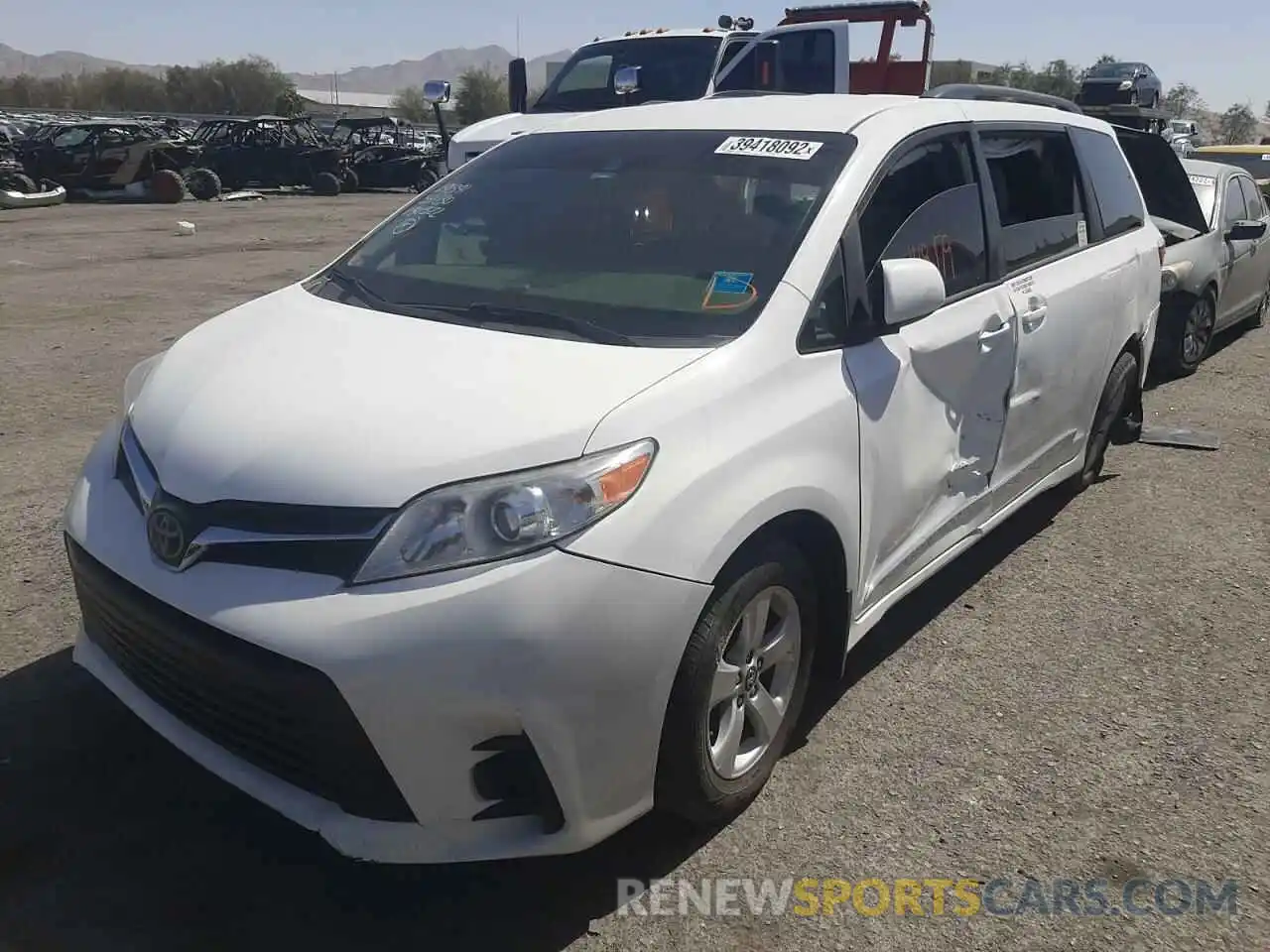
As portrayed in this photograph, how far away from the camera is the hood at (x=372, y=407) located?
2355 millimetres

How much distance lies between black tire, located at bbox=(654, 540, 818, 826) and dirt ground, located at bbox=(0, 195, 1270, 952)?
15 centimetres

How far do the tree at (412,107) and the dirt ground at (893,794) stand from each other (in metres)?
76.4

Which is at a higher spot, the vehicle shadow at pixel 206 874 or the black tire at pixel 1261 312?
the black tire at pixel 1261 312

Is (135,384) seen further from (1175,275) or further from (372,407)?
(1175,275)

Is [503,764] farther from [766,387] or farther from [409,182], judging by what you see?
[409,182]

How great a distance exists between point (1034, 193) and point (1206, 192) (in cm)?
530

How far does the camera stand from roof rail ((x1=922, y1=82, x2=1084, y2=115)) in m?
4.36

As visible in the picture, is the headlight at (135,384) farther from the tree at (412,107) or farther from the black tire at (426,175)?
the tree at (412,107)

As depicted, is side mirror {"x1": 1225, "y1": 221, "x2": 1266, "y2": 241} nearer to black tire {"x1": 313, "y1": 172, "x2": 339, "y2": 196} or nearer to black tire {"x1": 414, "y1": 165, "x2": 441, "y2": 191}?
black tire {"x1": 414, "y1": 165, "x2": 441, "y2": 191}

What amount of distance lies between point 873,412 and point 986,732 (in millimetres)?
1083

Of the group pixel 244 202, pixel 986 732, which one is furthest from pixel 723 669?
pixel 244 202

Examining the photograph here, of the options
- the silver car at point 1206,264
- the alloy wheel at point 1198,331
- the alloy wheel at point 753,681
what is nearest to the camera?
the alloy wheel at point 753,681

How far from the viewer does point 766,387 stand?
2.76 meters

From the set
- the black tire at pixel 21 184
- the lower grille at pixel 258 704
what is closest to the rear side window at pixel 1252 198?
the lower grille at pixel 258 704
